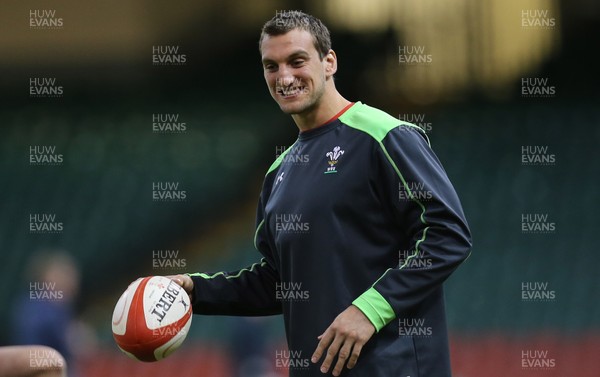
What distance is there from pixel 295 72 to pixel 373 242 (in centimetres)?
75

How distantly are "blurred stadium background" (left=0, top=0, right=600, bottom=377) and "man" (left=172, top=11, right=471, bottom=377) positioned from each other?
8.34m

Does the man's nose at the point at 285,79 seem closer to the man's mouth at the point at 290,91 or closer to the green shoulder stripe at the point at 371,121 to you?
the man's mouth at the point at 290,91

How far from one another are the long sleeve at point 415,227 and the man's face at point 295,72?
399 mm

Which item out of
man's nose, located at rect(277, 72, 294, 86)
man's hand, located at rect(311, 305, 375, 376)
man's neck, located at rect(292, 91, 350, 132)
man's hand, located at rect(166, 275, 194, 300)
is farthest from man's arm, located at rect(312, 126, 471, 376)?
man's hand, located at rect(166, 275, 194, 300)

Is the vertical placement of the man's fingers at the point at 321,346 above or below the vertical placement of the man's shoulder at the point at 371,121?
below

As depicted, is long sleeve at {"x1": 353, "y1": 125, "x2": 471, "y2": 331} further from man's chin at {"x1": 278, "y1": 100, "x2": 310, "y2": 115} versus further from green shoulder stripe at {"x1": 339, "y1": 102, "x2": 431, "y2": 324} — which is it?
man's chin at {"x1": 278, "y1": 100, "x2": 310, "y2": 115}

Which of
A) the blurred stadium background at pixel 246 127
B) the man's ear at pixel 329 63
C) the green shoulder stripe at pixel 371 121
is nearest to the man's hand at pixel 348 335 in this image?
the green shoulder stripe at pixel 371 121

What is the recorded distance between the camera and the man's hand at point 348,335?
3.34 m

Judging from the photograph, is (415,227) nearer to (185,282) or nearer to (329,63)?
(329,63)

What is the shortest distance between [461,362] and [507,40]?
4.39m

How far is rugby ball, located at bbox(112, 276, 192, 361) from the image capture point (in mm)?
A: 3832

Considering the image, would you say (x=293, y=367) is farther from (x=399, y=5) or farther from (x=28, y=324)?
(x=399, y=5)

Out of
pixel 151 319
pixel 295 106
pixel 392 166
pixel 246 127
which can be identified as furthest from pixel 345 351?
pixel 246 127

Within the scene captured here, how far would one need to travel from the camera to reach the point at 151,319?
3834 millimetres
